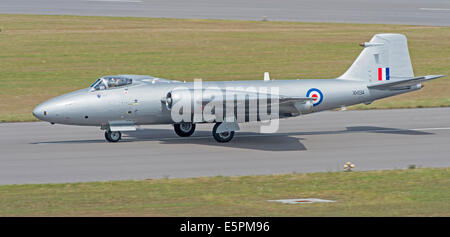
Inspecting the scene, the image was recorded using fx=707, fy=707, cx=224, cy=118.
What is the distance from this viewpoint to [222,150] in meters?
25.0

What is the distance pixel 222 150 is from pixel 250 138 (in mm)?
2847

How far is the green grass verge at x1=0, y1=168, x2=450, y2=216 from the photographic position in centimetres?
1571

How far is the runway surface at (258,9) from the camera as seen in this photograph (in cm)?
5781

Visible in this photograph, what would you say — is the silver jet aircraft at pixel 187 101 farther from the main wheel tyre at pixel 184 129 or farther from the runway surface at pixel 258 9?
the runway surface at pixel 258 9

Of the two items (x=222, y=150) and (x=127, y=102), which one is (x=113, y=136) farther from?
(x=222, y=150)

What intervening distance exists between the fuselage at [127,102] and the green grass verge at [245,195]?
6.53 m

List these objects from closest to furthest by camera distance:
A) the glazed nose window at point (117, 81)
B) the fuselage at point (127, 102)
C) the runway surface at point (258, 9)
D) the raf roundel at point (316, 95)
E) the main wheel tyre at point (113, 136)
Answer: the fuselage at point (127, 102) < the glazed nose window at point (117, 81) < the main wheel tyre at point (113, 136) < the raf roundel at point (316, 95) < the runway surface at point (258, 9)

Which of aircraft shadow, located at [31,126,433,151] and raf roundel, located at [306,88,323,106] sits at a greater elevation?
raf roundel, located at [306,88,323,106]

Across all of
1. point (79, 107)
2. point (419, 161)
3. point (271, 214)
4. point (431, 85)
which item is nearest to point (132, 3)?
point (431, 85)

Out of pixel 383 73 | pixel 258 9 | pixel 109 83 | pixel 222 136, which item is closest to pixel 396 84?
pixel 383 73

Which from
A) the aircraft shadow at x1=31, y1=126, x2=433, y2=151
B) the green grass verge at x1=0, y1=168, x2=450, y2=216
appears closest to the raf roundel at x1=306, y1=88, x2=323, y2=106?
the aircraft shadow at x1=31, y1=126, x2=433, y2=151

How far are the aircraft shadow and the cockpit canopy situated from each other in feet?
7.25

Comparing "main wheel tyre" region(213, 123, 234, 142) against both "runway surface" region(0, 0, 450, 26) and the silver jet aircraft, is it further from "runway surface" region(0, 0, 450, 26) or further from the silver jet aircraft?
"runway surface" region(0, 0, 450, 26)

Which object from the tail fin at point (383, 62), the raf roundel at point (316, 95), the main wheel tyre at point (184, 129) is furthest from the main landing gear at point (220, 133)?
the tail fin at point (383, 62)
